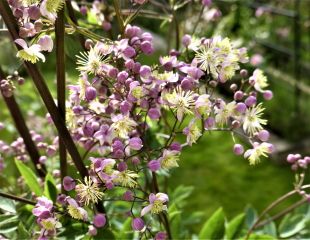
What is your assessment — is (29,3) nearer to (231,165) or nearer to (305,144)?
(231,165)

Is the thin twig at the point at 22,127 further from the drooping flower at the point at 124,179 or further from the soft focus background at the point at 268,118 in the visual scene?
the soft focus background at the point at 268,118

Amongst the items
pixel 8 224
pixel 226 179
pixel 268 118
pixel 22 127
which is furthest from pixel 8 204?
pixel 268 118

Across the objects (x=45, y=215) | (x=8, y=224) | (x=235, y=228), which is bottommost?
(x=235, y=228)

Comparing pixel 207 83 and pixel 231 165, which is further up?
pixel 207 83

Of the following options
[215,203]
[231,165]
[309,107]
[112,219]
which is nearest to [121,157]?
[112,219]

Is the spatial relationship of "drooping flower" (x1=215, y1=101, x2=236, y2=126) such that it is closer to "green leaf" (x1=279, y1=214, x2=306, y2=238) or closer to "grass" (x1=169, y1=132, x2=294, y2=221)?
"green leaf" (x1=279, y1=214, x2=306, y2=238)

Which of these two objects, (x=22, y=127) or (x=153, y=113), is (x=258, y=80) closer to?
(x=153, y=113)
